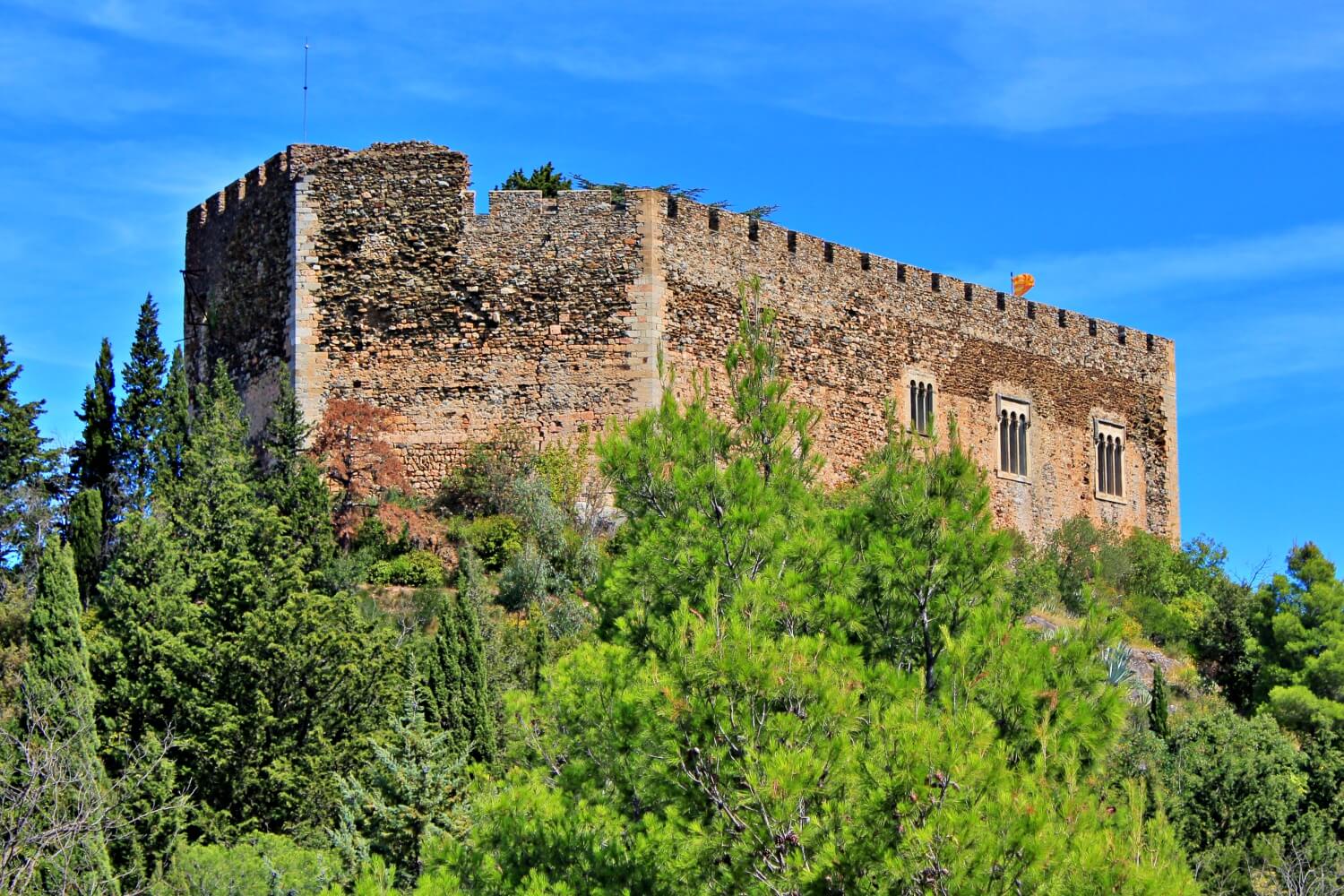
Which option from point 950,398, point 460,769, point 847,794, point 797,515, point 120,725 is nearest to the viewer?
point 847,794

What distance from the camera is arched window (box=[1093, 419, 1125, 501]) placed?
3841cm

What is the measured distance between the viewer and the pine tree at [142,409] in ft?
95.0

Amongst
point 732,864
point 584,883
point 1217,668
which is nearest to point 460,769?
point 584,883

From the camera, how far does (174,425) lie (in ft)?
93.7

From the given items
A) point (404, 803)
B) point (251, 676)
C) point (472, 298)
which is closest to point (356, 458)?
point (472, 298)

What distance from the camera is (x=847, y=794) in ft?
38.2

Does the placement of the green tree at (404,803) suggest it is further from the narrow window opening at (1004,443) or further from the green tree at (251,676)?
the narrow window opening at (1004,443)

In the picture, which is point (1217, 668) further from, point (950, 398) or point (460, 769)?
point (460, 769)

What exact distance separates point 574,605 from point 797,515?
35.3 feet

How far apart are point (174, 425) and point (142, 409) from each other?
4.47ft

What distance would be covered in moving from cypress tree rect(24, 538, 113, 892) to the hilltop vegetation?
47mm

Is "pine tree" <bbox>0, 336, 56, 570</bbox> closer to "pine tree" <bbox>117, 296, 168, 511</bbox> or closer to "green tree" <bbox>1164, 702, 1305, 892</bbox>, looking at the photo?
"pine tree" <bbox>117, 296, 168, 511</bbox>

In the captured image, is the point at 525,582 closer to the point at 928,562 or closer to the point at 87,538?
the point at 87,538

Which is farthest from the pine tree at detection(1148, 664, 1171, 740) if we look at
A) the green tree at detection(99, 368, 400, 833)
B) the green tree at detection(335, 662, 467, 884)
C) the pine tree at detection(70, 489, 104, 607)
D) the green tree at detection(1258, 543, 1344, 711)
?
the pine tree at detection(70, 489, 104, 607)
